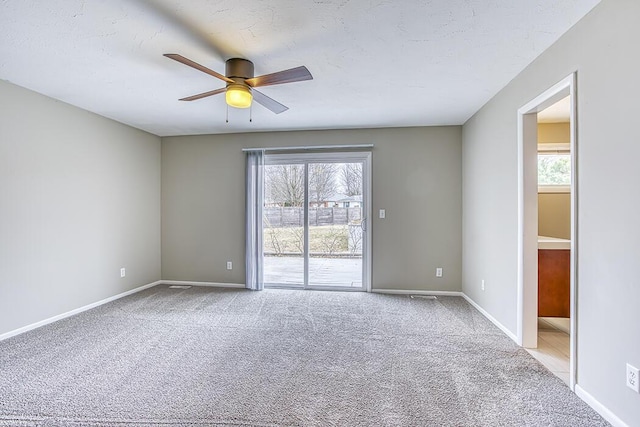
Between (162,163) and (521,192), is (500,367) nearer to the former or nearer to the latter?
(521,192)

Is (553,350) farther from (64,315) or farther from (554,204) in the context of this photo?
(64,315)

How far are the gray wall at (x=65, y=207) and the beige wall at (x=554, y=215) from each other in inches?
219

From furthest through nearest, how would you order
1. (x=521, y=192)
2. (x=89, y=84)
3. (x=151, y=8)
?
1. (x=89, y=84)
2. (x=521, y=192)
3. (x=151, y=8)

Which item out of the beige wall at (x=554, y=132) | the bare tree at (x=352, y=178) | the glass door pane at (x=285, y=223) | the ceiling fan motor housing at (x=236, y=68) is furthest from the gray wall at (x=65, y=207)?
the beige wall at (x=554, y=132)

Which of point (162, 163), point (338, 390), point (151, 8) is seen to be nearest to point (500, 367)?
point (338, 390)

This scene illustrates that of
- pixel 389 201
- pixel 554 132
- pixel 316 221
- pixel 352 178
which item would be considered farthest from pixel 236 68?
pixel 554 132

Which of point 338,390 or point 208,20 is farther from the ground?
point 208,20

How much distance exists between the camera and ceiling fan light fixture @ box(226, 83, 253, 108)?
226 centimetres

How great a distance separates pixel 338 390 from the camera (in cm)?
200

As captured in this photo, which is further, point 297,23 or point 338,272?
point 338,272

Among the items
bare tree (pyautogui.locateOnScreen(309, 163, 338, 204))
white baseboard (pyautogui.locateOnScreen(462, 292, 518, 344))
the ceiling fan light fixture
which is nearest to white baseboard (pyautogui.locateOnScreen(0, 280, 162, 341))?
bare tree (pyautogui.locateOnScreen(309, 163, 338, 204))

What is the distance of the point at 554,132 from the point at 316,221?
130 inches

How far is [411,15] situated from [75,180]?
12.7 feet

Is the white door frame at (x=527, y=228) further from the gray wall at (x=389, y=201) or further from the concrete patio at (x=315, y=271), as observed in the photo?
the concrete patio at (x=315, y=271)
